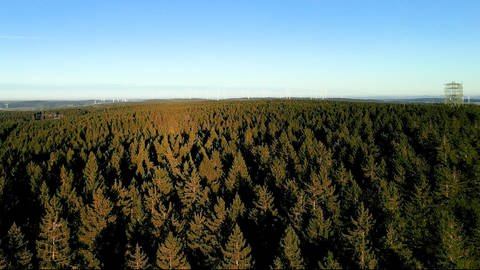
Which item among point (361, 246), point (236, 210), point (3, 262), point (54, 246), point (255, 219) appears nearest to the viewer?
point (3, 262)

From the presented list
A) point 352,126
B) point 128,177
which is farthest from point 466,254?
point 352,126

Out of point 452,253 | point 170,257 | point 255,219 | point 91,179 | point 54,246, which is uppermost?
point 91,179

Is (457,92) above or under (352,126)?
above

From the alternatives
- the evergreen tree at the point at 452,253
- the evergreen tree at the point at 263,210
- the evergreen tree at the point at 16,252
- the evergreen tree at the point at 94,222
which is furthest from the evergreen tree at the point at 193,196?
the evergreen tree at the point at 452,253

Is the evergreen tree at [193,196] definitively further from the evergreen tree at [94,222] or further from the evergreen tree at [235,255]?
the evergreen tree at [235,255]

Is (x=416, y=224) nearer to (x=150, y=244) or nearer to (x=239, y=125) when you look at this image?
(x=150, y=244)

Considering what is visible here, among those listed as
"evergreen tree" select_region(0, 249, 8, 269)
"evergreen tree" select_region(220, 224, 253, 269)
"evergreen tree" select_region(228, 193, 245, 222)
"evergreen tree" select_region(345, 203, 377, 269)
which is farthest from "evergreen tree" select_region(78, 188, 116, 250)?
"evergreen tree" select_region(345, 203, 377, 269)

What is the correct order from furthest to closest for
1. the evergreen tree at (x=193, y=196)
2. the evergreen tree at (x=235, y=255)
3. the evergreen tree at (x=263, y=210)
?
the evergreen tree at (x=193, y=196)
the evergreen tree at (x=263, y=210)
the evergreen tree at (x=235, y=255)

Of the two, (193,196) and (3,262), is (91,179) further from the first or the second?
(3,262)

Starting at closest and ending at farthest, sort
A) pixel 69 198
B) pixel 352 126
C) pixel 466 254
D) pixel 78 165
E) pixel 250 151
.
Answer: pixel 466 254 < pixel 69 198 < pixel 78 165 < pixel 250 151 < pixel 352 126

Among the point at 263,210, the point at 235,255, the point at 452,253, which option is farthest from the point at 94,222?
the point at 452,253

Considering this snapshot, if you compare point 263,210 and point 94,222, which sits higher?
point 94,222
